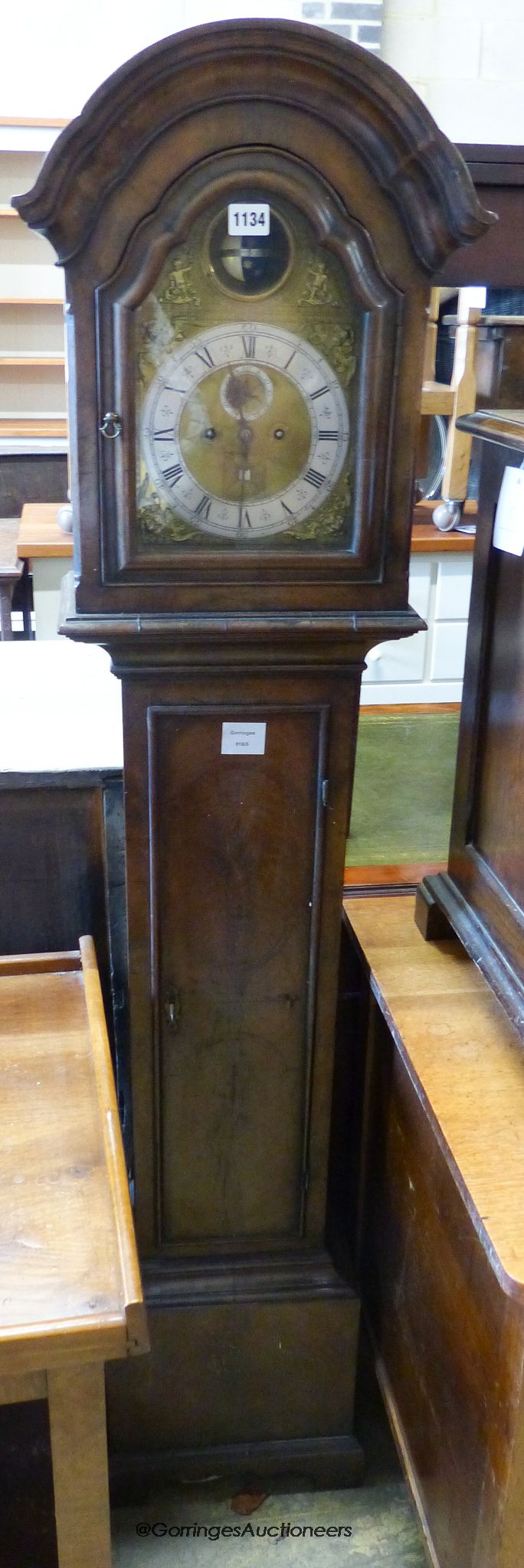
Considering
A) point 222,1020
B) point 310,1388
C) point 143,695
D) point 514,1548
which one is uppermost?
point 143,695

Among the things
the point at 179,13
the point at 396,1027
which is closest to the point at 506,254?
the point at 396,1027

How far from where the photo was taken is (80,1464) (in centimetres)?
91

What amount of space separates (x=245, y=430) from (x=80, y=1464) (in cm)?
86

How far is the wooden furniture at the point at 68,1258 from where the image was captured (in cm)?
85

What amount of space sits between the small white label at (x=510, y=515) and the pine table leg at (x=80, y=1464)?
799 millimetres

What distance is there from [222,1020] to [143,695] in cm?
38

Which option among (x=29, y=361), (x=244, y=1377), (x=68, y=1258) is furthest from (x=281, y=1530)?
(x=29, y=361)

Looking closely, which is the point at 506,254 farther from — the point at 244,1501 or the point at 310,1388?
the point at 244,1501

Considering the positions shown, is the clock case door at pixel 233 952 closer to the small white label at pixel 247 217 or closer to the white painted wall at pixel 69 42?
the small white label at pixel 247 217

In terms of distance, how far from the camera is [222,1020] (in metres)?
1.28

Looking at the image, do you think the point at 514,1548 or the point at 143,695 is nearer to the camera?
the point at 514,1548

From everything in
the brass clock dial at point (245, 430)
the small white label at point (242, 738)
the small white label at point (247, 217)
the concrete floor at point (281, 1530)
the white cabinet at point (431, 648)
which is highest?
the small white label at point (247, 217)

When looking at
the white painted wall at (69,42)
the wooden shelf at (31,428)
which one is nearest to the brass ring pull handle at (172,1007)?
the white painted wall at (69,42)

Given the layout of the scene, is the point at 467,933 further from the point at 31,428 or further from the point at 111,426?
the point at 31,428
